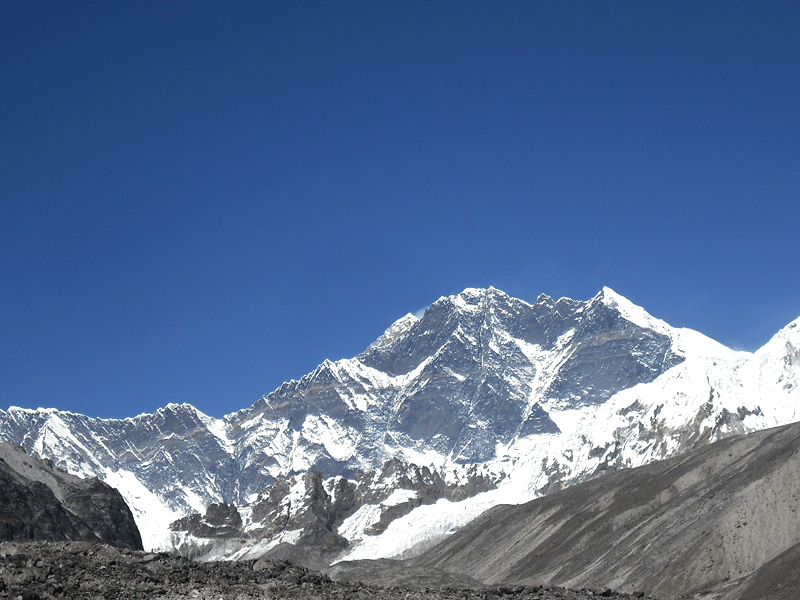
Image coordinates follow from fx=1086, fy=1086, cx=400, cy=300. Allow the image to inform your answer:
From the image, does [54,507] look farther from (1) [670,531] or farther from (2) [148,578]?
(2) [148,578]

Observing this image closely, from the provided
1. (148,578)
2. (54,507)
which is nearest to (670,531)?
(54,507)

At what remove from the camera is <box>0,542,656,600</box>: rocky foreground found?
34.5 meters

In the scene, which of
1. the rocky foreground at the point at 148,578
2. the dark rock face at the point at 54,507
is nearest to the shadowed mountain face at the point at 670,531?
the rocky foreground at the point at 148,578

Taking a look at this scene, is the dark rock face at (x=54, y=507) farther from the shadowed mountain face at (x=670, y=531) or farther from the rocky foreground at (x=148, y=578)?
the rocky foreground at (x=148, y=578)

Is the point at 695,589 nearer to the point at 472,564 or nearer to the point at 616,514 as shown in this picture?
the point at 616,514

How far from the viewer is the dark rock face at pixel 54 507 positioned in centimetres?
8806

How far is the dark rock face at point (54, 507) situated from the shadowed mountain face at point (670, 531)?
1795 inches

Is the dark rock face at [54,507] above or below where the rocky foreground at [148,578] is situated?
above

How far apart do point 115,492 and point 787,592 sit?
73316 millimetres

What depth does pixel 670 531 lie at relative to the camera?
106250 mm

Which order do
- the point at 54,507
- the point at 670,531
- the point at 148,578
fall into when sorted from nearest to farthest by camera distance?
the point at 148,578 → the point at 54,507 → the point at 670,531

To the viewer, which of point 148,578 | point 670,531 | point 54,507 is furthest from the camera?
point 670,531

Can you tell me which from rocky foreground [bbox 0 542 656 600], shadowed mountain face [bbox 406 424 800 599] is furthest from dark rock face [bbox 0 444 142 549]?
rocky foreground [bbox 0 542 656 600]

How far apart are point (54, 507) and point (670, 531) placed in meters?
57.8
